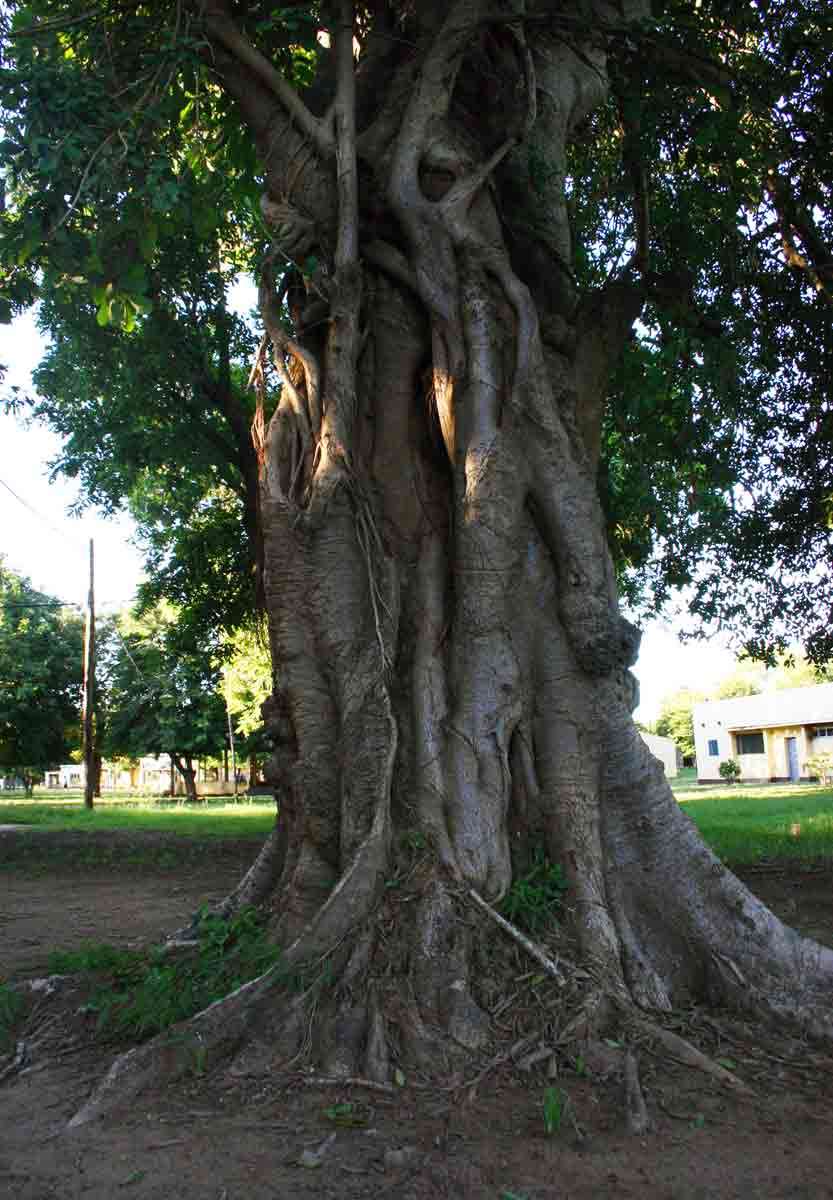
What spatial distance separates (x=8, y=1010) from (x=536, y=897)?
8.87 feet

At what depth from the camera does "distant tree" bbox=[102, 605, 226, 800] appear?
44.6m

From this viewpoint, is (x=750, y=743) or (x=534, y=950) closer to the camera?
(x=534, y=950)

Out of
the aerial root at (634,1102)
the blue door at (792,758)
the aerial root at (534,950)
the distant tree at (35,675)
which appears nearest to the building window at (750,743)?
the blue door at (792,758)

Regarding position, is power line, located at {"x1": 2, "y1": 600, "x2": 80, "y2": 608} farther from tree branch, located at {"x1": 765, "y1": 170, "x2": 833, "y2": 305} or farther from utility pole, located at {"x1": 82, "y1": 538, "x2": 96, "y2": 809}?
tree branch, located at {"x1": 765, "y1": 170, "x2": 833, "y2": 305}

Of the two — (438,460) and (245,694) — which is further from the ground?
(245,694)

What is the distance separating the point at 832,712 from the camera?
1582 inches

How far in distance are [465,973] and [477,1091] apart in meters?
0.58

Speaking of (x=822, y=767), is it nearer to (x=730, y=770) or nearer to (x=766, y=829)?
(x=730, y=770)

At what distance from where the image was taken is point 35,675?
35.9 m

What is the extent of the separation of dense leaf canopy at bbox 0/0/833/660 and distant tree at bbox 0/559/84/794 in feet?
76.0

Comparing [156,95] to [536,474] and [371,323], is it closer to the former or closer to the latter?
[371,323]

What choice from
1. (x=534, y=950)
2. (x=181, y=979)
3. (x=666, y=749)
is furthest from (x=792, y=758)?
(x=181, y=979)

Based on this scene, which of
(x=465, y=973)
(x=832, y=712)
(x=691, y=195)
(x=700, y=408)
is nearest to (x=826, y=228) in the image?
(x=691, y=195)

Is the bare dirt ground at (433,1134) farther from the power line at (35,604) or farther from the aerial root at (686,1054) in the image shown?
the power line at (35,604)
